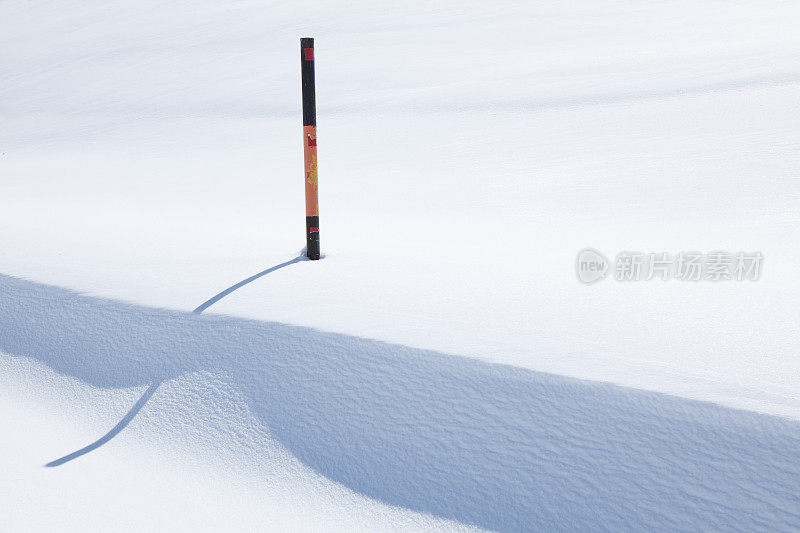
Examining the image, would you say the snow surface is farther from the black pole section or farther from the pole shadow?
the black pole section

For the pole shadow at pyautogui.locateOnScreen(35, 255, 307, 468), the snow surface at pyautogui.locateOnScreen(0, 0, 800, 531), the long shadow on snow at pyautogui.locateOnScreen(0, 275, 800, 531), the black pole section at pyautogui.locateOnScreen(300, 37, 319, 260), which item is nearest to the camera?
the long shadow on snow at pyautogui.locateOnScreen(0, 275, 800, 531)

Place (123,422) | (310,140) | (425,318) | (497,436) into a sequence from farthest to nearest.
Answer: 1. (310,140)
2. (425,318)
3. (123,422)
4. (497,436)

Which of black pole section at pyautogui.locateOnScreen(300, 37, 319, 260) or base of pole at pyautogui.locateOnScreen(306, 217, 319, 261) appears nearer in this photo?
black pole section at pyautogui.locateOnScreen(300, 37, 319, 260)

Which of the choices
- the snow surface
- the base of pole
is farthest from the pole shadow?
the base of pole

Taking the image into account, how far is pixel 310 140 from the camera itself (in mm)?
3260

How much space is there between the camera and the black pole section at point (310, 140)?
3.19 meters

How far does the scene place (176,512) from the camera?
201cm

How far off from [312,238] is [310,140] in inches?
19.0

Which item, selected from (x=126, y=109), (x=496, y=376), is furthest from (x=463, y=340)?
(x=126, y=109)

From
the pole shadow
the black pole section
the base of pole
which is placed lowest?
the pole shadow

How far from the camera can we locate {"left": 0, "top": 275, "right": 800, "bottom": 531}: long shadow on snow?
1832 mm

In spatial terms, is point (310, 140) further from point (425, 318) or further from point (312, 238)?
point (425, 318)

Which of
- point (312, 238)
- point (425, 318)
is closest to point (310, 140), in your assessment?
point (312, 238)

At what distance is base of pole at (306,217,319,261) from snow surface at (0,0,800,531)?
0.45 feet
